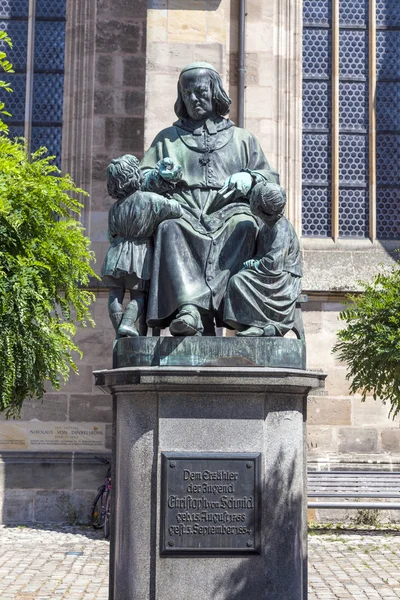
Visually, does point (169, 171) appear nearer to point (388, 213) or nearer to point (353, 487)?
point (353, 487)

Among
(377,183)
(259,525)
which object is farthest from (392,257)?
(259,525)

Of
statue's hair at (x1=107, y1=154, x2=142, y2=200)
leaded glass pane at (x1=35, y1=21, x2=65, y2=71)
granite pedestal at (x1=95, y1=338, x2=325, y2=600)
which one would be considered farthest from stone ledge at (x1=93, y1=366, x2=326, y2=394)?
leaded glass pane at (x1=35, y1=21, x2=65, y2=71)

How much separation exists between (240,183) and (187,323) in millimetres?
1010

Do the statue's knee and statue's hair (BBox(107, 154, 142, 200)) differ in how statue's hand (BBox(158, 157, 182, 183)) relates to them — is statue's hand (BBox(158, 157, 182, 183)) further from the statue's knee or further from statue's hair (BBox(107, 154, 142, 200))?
the statue's knee

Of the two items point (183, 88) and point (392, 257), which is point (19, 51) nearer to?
point (392, 257)

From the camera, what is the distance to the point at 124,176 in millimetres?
6102

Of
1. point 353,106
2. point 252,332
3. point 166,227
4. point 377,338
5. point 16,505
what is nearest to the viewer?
point 252,332

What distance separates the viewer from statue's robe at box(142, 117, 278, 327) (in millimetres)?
6051

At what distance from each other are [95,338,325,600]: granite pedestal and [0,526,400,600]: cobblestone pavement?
106 inches

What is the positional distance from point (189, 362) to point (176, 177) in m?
1.20

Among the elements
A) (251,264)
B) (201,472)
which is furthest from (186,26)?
(201,472)

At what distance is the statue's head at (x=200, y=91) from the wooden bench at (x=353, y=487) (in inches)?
266

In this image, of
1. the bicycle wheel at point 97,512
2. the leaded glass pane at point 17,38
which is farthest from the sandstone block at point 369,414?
the leaded glass pane at point 17,38

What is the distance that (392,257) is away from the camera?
1423 centimetres
